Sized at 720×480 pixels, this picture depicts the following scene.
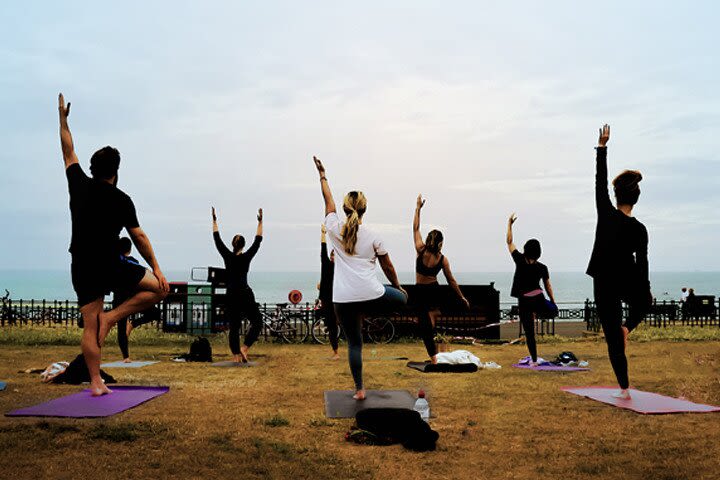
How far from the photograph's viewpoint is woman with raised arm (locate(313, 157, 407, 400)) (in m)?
6.46

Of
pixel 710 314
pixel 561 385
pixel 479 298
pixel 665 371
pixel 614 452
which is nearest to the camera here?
pixel 614 452

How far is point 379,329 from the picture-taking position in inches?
655

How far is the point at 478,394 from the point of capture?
744 centimetres

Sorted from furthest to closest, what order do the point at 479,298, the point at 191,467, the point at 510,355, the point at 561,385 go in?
the point at 479,298
the point at 510,355
the point at 561,385
the point at 191,467

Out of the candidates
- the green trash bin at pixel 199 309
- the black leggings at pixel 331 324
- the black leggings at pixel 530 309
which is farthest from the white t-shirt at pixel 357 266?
the green trash bin at pixel 199 309

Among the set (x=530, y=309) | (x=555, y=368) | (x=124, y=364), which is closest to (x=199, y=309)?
(x=124, y=364)

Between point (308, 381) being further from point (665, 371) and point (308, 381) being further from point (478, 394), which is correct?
point (665, 371)

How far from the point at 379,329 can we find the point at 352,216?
10420 millimetres

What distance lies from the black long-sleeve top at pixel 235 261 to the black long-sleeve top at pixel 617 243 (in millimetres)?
5835

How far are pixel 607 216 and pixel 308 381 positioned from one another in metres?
4.62

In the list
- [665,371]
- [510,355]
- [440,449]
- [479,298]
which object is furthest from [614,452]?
[479,298]

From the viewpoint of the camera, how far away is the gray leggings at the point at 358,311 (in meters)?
6.50

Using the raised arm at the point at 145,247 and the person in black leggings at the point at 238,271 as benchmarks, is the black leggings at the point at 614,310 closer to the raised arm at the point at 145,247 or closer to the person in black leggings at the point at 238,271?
the raised arm at the point at 145,247

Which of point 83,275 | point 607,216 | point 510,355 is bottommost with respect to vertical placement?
point 510,355
